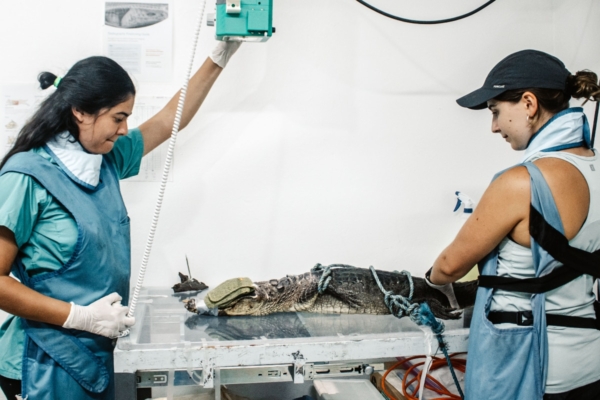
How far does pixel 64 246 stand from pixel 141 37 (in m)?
1.10

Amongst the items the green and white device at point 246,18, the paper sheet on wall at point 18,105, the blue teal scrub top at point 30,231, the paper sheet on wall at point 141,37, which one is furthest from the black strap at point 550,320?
the paper sheet on wall at point 18,105

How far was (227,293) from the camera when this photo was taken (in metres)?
1.80

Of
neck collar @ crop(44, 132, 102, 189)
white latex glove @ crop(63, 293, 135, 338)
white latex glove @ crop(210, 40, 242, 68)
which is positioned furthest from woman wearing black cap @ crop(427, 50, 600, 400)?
neck collar @ crop(44, 132, 102, 189)

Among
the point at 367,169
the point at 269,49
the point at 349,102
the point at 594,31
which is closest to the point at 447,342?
the point at 367,169

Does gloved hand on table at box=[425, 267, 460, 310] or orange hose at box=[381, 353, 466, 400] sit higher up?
gloved hand on table at box=[425, 267, 460, 310]

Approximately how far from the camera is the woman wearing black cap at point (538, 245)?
4.59ft

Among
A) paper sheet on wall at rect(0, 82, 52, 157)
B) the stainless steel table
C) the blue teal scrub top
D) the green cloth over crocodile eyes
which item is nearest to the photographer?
the blue teal scrub top

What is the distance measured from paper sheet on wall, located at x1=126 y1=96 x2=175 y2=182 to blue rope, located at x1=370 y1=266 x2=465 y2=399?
1.01m

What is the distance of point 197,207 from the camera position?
2.30 meters

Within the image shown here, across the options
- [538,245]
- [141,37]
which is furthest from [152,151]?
[538,245]

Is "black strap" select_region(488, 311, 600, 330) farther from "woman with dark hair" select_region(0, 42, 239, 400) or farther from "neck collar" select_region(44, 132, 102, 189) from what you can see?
"neck collar" select_region(44, 132, 102, 189)

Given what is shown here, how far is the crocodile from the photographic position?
6.07 ft

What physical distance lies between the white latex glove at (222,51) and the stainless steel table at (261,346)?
0.91 meters

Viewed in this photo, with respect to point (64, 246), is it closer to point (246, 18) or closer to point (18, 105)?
point (246, 18)
